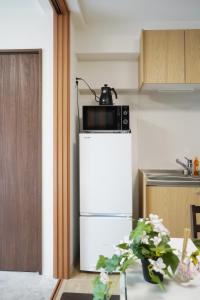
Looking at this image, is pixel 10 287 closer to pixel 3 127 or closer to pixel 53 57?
pixel 3 127

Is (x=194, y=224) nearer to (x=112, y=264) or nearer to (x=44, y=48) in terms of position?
(x=112, y=264)

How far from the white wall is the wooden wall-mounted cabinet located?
95cm

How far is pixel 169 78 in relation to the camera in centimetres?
231

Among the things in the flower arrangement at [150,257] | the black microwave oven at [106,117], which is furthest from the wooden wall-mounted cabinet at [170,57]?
the flower arrangement at [150,257]

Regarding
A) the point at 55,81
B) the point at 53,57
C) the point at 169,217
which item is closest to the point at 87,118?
the point at 55,81

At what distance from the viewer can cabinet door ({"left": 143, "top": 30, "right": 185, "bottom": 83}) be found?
2299mm

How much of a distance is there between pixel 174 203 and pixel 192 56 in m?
1.46

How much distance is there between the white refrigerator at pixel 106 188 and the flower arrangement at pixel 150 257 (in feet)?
4.38

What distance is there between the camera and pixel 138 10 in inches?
89.6

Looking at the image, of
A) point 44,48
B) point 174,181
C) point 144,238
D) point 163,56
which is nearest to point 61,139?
point 44,48

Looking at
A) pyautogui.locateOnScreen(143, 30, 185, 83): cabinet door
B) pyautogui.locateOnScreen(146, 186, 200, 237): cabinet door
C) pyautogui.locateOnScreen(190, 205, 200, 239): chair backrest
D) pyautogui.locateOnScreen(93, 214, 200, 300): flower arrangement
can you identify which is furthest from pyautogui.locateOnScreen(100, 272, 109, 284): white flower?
pyautogui.locateOnScreen(143, 30, 185, 83): cabinet door

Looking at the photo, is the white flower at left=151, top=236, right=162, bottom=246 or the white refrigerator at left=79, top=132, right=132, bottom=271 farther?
the white refrigerator at left=79, top=132, right=132, bottom=271

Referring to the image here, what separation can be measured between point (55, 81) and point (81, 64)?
0.76 meters

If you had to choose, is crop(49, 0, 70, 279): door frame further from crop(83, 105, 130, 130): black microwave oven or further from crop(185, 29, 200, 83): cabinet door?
crop(185, 29, 200, 83): cabinet door
